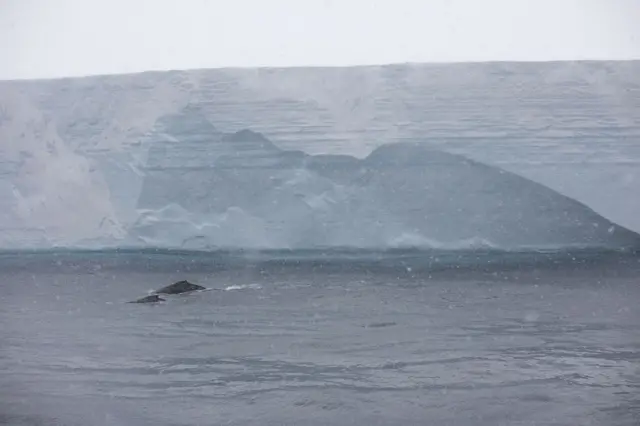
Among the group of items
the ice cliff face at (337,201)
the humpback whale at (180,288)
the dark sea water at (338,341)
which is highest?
the ice cliff face at (337,201)

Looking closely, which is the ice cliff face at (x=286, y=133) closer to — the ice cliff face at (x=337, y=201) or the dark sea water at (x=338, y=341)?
the ice cliff face at (x=337, y=201)

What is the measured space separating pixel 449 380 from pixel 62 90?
1437 mm

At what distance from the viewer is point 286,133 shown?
6.43ft

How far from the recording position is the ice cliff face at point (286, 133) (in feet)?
6.28

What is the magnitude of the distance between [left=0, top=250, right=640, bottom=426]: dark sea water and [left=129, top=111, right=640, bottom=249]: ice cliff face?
0.17 feet

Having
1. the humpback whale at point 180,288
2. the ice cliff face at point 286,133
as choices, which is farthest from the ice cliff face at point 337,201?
the humpback whale at point 180,288

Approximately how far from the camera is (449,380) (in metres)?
1.92

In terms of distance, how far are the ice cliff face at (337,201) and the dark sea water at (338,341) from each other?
53 mm

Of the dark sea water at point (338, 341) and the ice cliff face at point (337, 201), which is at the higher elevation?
the ice cliff face at point (337, 201)

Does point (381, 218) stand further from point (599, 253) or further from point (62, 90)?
point (62, 90)

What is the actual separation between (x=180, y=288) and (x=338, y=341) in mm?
491

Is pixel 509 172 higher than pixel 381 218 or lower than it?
higher

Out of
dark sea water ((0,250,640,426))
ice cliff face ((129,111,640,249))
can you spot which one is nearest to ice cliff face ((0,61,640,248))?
ice cliff face ((129,111,640,249))

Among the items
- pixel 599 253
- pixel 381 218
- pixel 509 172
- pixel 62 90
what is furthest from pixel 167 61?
pixel 599 253
